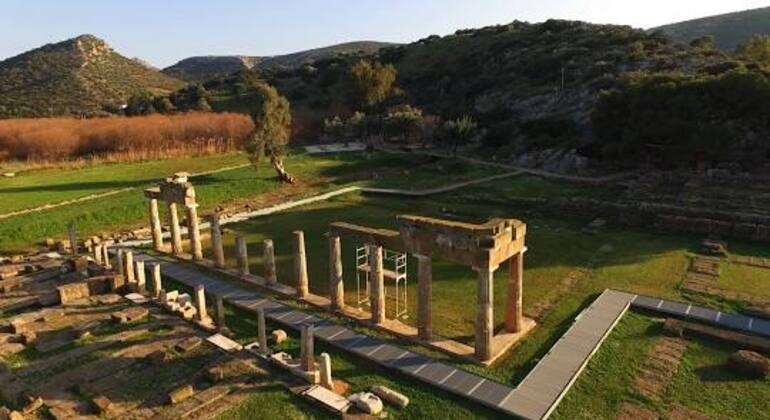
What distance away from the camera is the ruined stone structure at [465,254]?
15.9 metres

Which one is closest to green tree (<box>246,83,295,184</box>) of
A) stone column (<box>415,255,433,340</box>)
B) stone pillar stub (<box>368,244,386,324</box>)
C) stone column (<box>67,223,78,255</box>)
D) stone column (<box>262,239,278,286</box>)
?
stone column (<box>67,223,78,255</box>)

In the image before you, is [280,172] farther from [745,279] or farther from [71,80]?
[71,80]

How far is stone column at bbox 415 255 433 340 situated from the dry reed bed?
42.7m

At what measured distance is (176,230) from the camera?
2712 cm

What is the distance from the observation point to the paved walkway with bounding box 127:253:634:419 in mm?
14453

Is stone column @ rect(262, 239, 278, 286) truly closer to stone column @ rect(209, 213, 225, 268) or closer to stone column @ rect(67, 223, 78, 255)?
stone column @ rect(209, 213, 225, 268)

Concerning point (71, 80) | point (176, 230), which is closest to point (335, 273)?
point (176, 230)

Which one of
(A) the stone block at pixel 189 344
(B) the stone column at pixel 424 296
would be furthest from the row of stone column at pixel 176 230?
(B) the stone column at pixel 424 296

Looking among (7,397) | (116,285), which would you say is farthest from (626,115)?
(7,397)

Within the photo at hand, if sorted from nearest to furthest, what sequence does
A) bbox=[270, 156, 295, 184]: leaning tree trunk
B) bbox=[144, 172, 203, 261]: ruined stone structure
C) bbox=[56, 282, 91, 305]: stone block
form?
bbox=[56, 282, 91, 305]: stone block < bbox=[144, 172, 203, 261]: ruined stone structure < bbox=[270, 156, 295, 184]: leaning tree trunk

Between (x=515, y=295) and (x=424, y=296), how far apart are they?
9.45ft

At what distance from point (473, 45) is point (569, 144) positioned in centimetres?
5205

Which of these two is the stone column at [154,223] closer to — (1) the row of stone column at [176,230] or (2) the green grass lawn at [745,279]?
(1) the row of stone column at [176,230]

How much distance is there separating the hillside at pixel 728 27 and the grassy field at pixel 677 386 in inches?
4435
